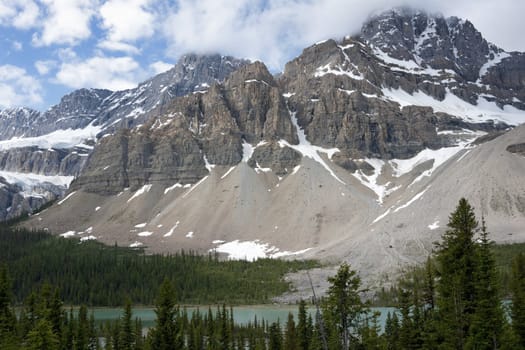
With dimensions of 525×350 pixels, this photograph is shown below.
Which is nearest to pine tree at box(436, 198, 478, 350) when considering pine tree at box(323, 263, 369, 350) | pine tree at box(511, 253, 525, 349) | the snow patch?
pine tree at box(511, 253, 525, 349)

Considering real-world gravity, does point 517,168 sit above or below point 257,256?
above

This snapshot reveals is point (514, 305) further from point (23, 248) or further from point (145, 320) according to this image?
point (23, 248)

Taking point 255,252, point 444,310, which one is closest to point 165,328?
Answer: point 444,310

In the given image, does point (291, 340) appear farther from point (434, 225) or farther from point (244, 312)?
point (434, 225)

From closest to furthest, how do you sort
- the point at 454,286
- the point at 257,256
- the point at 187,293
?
the point at 454,286 → the point at 187,293 → the point at 257,256

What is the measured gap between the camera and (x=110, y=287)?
150 m

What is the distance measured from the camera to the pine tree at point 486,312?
28.6 m

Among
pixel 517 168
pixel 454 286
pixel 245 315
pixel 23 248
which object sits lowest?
pixel 245 315

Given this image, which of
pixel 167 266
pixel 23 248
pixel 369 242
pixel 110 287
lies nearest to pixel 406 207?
pixel 369 242

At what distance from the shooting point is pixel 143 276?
158 meters

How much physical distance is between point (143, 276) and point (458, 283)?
454 ft

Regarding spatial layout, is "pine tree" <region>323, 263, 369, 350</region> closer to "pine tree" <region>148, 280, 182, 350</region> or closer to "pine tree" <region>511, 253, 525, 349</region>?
"pine tree" <region>148, 280, 182, 350</region>

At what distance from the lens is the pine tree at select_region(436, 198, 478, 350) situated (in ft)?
96.7

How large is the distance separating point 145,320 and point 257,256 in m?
76.3
